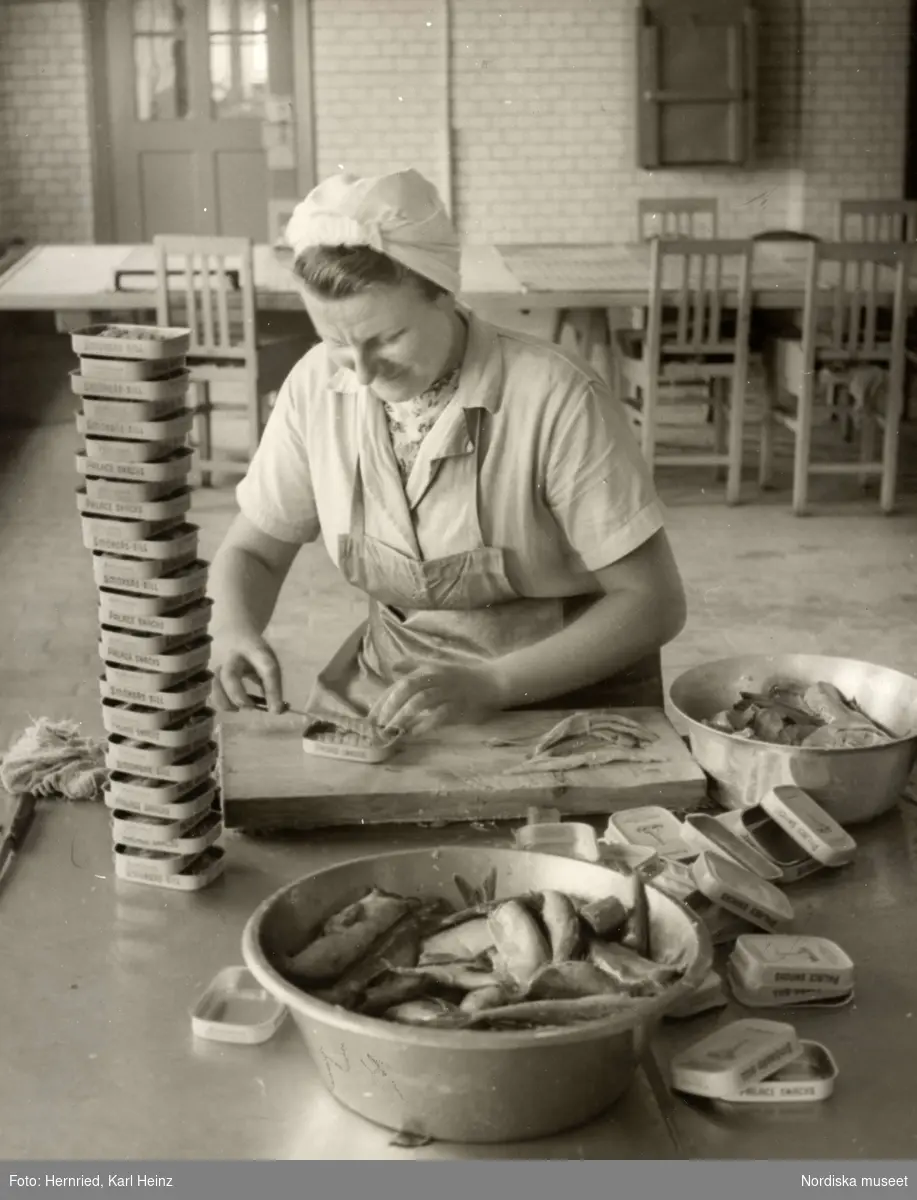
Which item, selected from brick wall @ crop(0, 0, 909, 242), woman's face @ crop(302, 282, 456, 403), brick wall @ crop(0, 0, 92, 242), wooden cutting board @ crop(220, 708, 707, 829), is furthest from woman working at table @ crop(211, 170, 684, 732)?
brick wall @ crop(0, 0, 92, 242)

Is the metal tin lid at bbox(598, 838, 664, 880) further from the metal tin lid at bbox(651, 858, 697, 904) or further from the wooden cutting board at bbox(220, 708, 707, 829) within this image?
the wooden cutting board at bbox(220, 708, 707, 829)

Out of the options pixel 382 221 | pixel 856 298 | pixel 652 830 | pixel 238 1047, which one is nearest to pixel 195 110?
pixel 856 298

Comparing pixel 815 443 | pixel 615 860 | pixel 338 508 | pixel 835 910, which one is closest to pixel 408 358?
pixel 338 508

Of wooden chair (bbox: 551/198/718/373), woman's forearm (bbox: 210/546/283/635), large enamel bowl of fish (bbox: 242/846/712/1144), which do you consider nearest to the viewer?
large enamel bowl of fish (bbox: 242/846/712/1144)

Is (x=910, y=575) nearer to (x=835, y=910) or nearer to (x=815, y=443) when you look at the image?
(x=815, y=443)

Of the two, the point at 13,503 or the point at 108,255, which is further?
the point at 108,255

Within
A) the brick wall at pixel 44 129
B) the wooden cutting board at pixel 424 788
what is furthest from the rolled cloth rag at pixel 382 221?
the brick wall at pixel 44 129

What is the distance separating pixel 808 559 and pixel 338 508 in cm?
412

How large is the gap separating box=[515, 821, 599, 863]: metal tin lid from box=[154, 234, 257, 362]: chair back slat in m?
5.11

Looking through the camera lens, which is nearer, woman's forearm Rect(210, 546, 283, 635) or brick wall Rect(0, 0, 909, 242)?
woman's forearm Rect(210, 546, 283, 635)

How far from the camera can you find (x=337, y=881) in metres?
1.52

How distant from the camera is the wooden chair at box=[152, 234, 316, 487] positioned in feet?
21.7

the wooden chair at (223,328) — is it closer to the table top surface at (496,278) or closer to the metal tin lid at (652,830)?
the table top surface at (496,278)

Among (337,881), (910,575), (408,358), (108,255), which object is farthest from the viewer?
(108,255)
